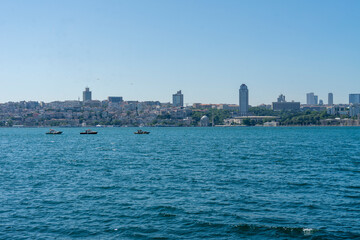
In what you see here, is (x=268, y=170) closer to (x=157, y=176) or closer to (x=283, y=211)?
(x=157, y=176)

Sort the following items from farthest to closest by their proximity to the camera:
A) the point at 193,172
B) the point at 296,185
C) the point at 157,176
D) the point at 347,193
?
1. the point at 193,172
2. the point at 157,176
3. the point at 296,185
4. the point at 347,193

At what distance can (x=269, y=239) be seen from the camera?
1611cm

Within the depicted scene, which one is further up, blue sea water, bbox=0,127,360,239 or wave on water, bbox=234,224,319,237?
blue sea water, bbox=0,127,360,239

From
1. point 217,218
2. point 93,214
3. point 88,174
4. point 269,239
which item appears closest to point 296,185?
point 217,218

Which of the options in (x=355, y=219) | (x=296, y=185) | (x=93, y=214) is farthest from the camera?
(x=296, y=185)

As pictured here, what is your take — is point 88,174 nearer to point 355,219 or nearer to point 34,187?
point 34,187

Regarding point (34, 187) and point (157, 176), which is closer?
point (34, 187)

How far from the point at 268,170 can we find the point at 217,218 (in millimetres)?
16297

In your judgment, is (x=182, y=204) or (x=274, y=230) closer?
(x=274, y=230)

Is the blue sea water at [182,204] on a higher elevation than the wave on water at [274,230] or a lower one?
higher

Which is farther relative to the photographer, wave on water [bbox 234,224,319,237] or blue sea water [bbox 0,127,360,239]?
blue sea water [bbox 0,127,360,239]

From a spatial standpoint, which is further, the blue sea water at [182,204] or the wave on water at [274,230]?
the blue sea water at [182,204]

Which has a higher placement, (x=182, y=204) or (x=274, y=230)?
(x=182, y=204)

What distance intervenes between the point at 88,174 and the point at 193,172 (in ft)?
26.2
